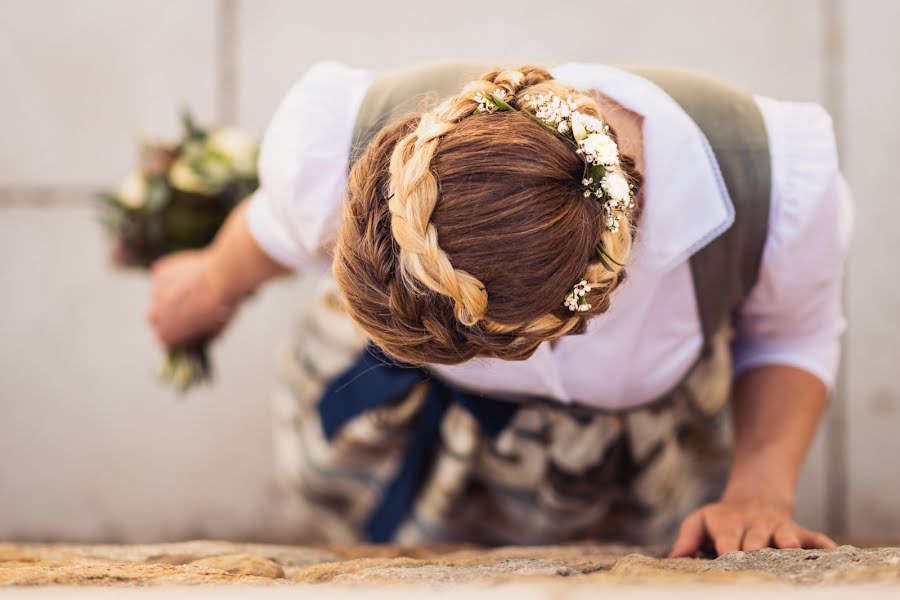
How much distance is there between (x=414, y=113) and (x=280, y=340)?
136cm

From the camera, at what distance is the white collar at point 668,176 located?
0.91 m

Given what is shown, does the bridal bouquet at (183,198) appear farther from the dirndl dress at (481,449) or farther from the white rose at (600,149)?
the white rose at (600,149)

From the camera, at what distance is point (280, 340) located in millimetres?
2113

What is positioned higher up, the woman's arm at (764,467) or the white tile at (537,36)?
the white tile at (537,36)

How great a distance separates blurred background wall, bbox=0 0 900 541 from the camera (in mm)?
1988

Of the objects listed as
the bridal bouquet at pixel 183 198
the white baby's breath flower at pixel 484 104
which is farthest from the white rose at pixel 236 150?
the white baby's breath flower at pixel 484 104

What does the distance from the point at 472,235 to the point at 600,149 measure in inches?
5.6

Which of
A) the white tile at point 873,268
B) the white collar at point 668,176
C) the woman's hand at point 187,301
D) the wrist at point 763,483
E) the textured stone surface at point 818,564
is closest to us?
the textured stone surface at point 818,564

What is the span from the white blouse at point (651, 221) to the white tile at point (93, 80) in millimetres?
1119

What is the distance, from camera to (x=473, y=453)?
4.41 ft

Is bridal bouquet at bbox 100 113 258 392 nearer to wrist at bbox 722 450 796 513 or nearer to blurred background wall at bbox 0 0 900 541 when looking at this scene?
blurred background wall at bbox 0 0 900 541

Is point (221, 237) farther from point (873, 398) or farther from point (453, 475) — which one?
point (873, 398)

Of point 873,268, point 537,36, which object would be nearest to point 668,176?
point 537,36

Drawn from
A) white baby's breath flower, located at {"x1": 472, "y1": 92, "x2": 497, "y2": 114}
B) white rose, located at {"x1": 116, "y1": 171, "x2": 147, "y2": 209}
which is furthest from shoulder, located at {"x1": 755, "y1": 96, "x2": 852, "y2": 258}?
white rose, located at {"x1": 116, "y1": 171, "x2": 147, "y2": 209}
